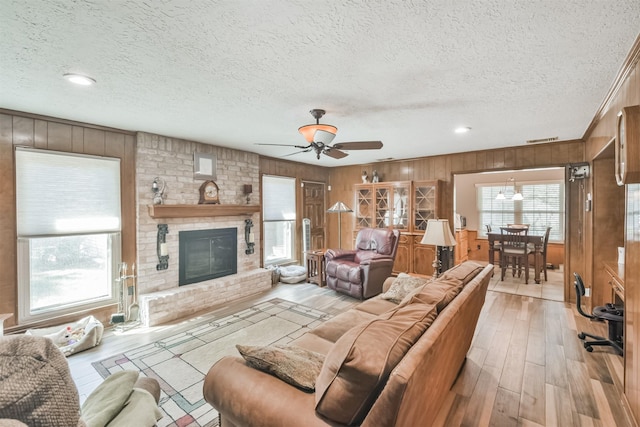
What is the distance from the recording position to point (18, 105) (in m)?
2.72

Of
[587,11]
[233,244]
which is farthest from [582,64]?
[233,244]

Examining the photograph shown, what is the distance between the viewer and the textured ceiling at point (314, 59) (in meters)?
1.45

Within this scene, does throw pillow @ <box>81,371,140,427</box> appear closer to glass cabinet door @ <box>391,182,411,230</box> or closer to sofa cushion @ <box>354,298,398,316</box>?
sofa cushion @ <box>354,298,398,316</box>

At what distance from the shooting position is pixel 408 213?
18.5ft

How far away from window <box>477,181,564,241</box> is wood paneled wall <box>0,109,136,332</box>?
7617mm

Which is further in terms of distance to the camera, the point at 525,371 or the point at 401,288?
the point at 401,288

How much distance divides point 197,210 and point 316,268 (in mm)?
2319

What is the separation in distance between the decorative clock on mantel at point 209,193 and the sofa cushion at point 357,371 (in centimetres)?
374

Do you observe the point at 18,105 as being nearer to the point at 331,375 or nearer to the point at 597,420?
the point at 331,375

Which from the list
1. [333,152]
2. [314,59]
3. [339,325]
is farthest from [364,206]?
[314,59]

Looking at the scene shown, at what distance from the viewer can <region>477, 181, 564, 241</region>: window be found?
21.7ft

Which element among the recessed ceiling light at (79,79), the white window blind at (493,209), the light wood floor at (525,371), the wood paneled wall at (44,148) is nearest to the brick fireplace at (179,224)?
the wood paneled wall at (44,148)

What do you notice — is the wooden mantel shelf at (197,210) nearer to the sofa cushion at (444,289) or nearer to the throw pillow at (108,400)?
the throw pillow at (108,400)

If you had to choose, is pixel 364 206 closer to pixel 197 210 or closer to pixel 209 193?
pixel 209 193
